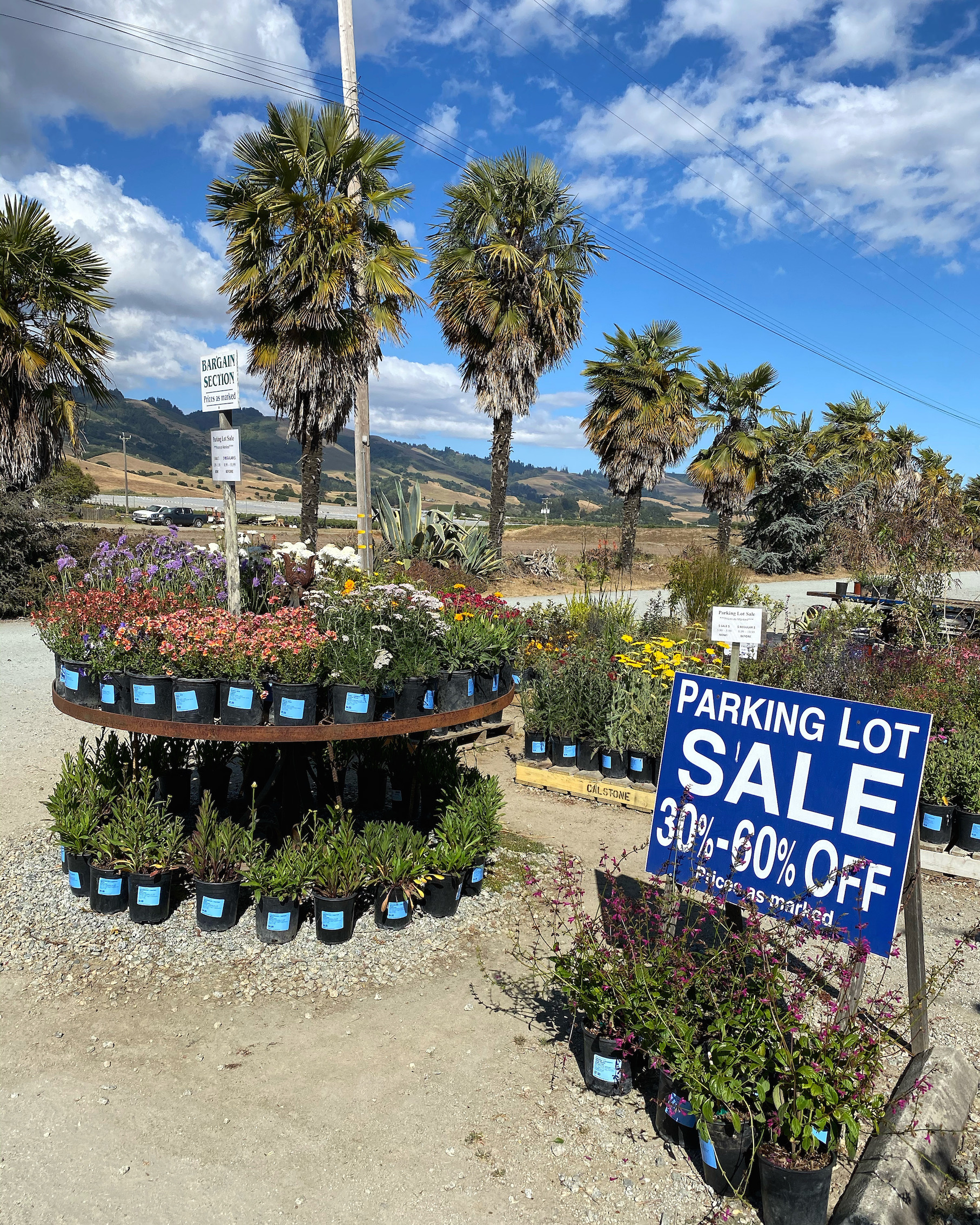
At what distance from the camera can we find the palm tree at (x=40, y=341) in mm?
12039

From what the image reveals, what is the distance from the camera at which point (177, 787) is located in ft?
15.4

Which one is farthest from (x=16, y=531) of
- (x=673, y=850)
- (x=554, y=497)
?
(x=554, y=497)

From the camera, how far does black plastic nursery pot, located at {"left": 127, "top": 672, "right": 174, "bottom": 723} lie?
3373 mm

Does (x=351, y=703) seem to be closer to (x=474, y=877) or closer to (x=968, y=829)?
(x=474, y=877)

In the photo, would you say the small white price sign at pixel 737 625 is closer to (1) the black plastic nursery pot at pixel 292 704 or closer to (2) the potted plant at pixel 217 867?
(1) the black plastic nursery pot at pixel 292 704

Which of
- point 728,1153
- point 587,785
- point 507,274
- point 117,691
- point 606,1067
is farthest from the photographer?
point 507,274

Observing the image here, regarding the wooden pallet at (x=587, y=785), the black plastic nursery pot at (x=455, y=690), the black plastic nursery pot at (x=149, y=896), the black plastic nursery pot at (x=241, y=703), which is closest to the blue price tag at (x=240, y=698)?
the black plastic nursery pot at (x=241, y=703)

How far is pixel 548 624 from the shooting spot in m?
9.13

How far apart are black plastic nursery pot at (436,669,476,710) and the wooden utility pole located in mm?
1041

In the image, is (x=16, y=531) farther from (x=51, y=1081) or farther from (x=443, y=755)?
(x=51, y=1081)

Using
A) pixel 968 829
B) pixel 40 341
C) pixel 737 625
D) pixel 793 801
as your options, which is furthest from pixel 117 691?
pixel 40 341

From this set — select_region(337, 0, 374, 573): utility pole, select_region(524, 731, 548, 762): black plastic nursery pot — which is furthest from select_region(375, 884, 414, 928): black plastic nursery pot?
select_region(337, 0, 374, 573): utility pole

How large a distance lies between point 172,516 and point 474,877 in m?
45.4

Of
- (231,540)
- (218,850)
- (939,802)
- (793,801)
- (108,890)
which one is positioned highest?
(231,540)
